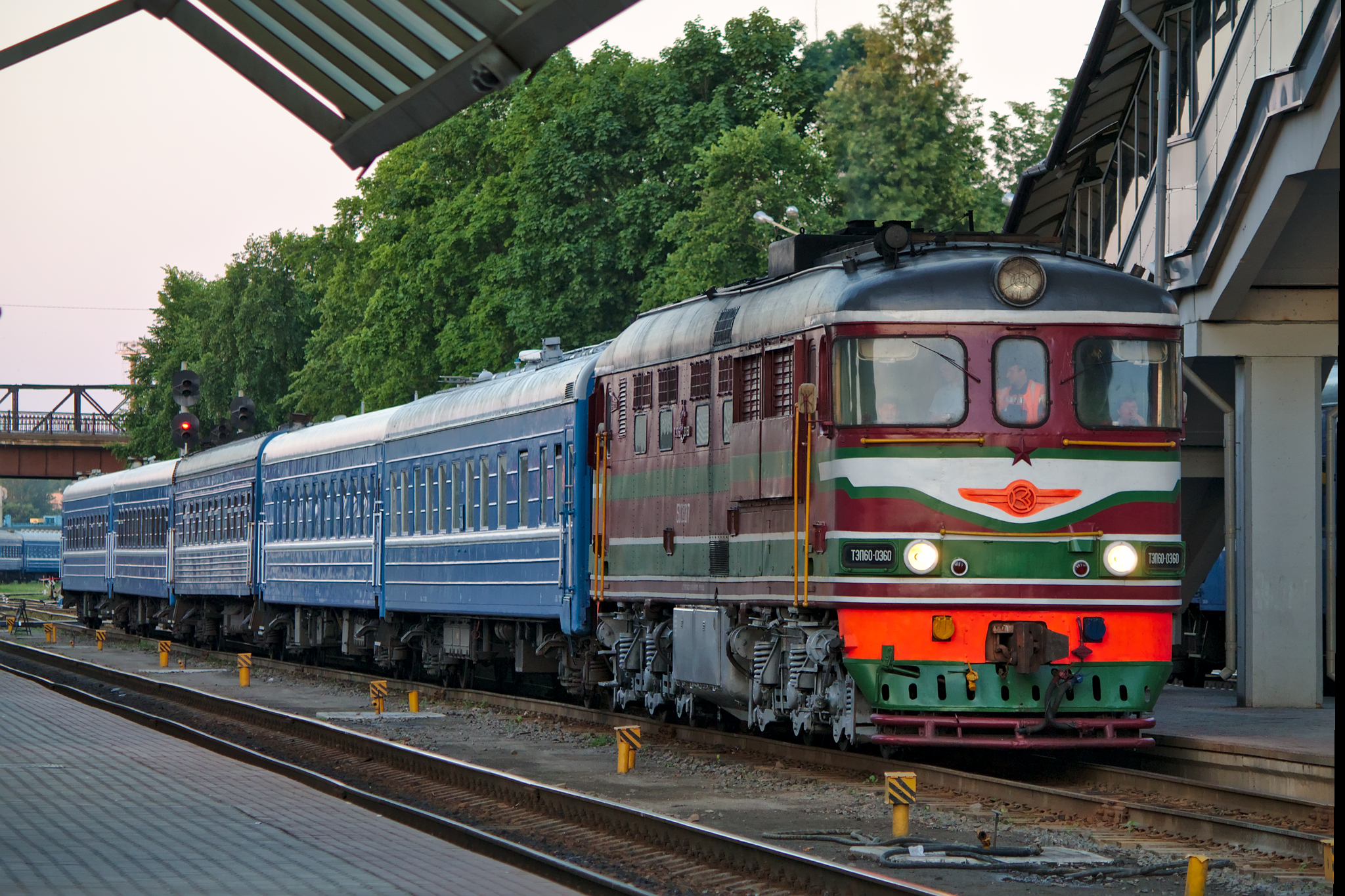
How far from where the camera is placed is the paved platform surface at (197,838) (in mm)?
10164

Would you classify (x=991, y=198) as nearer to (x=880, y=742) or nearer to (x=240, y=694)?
(x=240, y=694)

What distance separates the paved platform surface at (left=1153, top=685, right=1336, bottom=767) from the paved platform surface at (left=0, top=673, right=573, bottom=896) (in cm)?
582

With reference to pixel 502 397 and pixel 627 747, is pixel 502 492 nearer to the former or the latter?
pixel 502 397

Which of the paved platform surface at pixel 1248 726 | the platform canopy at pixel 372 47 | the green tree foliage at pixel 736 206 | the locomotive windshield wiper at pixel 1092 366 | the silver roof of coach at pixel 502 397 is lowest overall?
the paved platform surface at pixel 1248 726

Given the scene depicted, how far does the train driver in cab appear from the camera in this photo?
47.4ft

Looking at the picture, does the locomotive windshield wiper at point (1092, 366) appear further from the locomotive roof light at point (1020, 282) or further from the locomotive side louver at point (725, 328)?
the locomotive side louver at point (725, 328)

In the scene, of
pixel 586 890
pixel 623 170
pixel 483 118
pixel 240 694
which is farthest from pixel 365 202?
pixel 586 890

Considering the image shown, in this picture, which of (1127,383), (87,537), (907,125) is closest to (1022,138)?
(907,125)

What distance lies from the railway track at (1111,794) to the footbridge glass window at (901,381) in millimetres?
2545

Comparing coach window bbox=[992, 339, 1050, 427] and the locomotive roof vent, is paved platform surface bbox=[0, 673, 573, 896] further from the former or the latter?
the locomotive roof vent

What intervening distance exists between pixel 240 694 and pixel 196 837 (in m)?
15.4

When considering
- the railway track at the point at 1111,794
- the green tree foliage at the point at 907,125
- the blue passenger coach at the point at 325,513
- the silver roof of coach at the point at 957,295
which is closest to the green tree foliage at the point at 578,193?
the green tree foliage at the point at 907,125

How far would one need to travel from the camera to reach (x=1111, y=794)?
46.1 ft

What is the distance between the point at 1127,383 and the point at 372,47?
7.30 m
